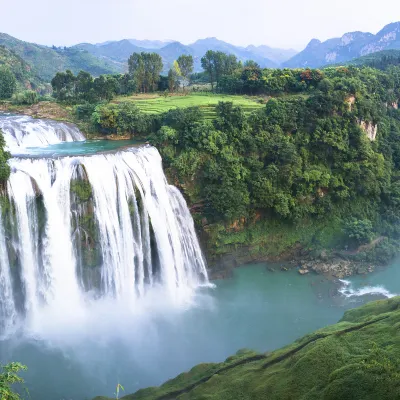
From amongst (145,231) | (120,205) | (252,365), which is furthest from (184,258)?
(252,365)

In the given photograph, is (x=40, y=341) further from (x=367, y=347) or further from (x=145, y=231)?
(x=367, y=347)

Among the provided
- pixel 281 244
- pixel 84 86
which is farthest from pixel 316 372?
pixel 84 86

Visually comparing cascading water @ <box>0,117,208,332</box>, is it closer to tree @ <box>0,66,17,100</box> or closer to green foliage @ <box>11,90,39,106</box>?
green foliage @ <box>11,90,39,106</box>

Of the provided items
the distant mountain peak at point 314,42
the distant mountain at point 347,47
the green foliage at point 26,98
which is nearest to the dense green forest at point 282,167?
the green foliage at point 26,98

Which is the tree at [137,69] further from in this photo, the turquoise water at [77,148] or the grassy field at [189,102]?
the turquoise water at [77,148]

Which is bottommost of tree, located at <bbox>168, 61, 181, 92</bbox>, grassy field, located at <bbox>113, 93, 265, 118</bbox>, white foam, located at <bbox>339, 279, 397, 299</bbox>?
white foam, located at <bbox>339, 279, 397, 299</bbox>

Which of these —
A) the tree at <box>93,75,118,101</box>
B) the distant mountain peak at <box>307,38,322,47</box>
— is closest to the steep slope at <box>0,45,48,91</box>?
the tree at <box>93,75,118,101</box>

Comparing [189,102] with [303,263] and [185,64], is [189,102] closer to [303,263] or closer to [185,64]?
[185,64]
